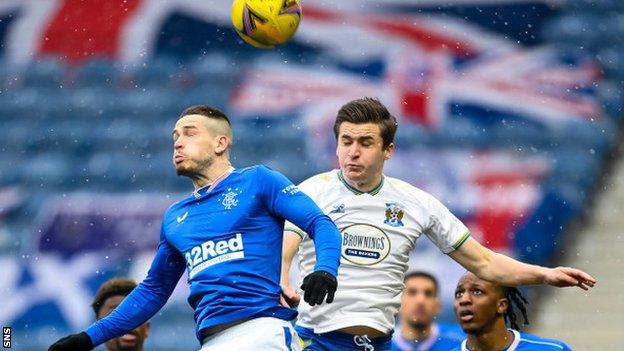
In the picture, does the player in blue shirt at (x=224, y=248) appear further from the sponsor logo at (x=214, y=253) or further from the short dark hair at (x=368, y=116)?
the short dark hair at (x=368, y=116)

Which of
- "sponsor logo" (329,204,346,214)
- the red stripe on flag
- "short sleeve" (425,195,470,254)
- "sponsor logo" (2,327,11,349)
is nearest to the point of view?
"sponsor logo" (329,204,346,214)

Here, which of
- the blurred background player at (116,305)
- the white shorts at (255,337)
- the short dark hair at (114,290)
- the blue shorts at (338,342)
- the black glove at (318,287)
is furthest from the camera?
the short dark hair at (114,290)

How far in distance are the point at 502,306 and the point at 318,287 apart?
231 cm

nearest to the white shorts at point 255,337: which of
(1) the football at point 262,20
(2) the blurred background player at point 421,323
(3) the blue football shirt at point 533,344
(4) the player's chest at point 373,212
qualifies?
(4) the player's chest at point 373,212

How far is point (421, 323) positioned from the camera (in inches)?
333

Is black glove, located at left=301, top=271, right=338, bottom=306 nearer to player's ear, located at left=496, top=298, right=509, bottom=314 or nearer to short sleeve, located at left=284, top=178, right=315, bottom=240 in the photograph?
short sleeve, located at left=284, top=178, right=315, bottom=240

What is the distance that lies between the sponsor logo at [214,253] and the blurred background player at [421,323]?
3439 millimetres

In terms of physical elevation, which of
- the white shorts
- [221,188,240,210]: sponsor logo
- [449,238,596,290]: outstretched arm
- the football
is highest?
the football

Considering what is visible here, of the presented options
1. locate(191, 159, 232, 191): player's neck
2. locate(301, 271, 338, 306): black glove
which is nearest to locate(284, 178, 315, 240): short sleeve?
locate(191, 159, 232, 191): player's neck

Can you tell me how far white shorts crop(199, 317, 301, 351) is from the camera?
→ 4996mm

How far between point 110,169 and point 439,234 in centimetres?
612

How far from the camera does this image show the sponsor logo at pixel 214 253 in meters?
5.09

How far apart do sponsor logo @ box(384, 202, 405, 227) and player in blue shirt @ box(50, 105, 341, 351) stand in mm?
650

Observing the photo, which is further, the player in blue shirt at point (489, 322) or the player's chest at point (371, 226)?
the player in blue shirt at point (489, 322)
